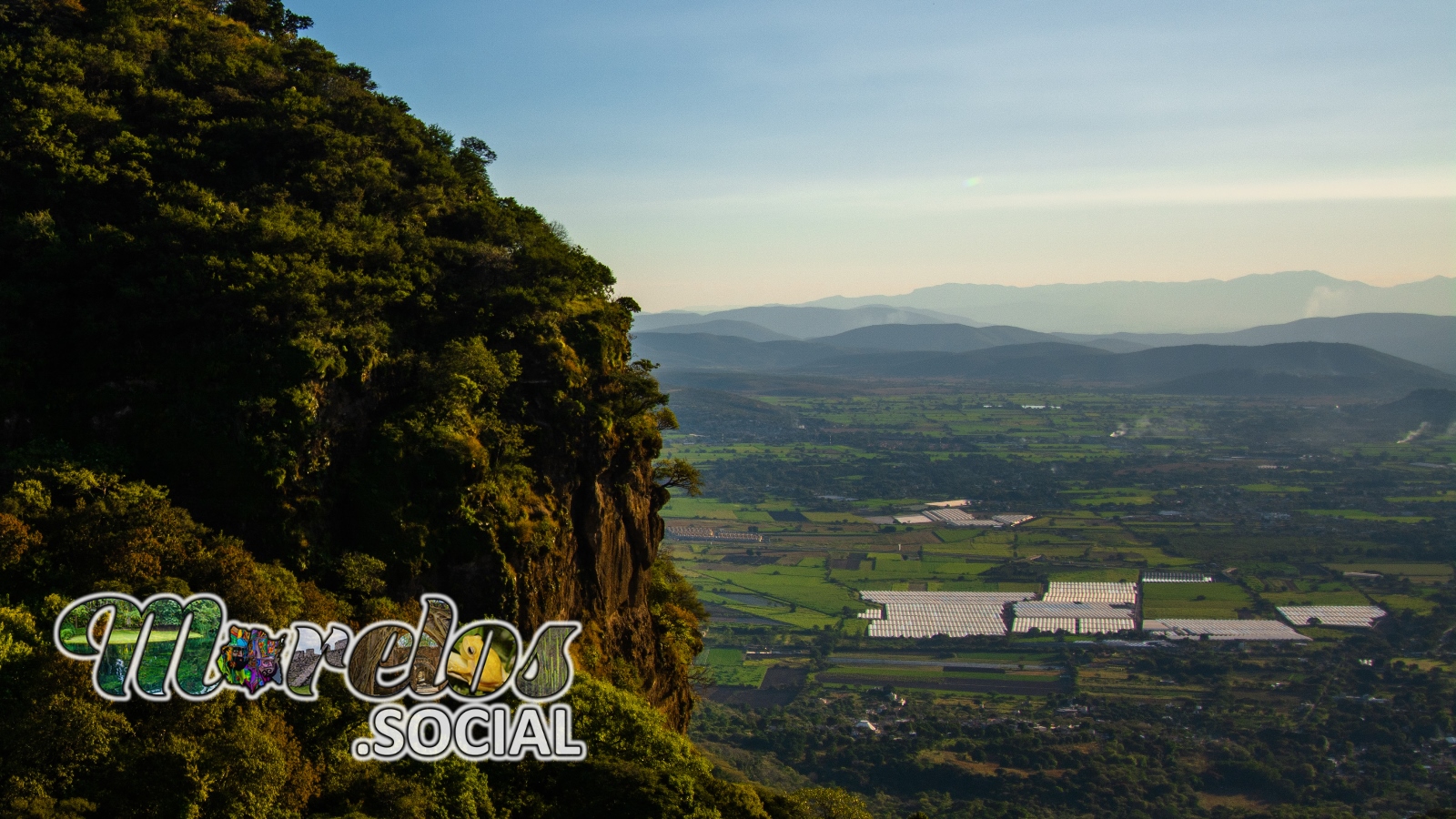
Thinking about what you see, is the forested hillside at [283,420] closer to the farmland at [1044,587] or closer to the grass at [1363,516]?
the farmland at [1044,587]

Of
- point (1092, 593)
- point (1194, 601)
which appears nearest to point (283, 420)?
point (1092, 593)

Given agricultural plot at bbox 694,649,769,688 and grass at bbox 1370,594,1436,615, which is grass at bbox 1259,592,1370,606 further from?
agricultural plot at bbox 694,649,769,688

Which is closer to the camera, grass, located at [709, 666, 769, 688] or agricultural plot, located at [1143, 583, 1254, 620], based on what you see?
grass, located at [709, 666, 769, 688]

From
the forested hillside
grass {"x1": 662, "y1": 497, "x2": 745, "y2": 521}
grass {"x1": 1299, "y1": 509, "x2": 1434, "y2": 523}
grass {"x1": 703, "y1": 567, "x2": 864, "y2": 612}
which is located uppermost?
the forested hillside

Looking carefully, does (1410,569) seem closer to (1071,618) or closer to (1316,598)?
(1316,598)

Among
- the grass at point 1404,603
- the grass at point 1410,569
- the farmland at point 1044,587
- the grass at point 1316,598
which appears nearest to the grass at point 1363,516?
the farmland at point 1044,587

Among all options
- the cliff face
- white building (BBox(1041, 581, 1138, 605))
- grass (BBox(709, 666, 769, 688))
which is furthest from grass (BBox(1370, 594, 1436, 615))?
the cliff face
